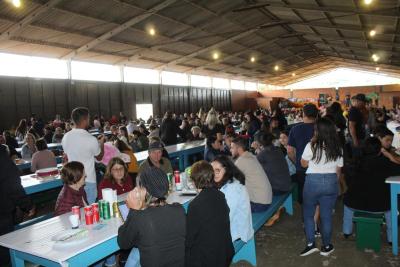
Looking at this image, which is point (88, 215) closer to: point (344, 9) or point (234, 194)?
point (234, 194)

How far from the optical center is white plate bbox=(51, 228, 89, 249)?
235cm

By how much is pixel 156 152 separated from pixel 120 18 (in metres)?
9.39

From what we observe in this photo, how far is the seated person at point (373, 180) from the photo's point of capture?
366 centimetres

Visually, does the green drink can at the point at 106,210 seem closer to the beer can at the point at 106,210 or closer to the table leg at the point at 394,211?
the beer can at the point at 106,210

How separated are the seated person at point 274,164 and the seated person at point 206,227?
213 centimetres

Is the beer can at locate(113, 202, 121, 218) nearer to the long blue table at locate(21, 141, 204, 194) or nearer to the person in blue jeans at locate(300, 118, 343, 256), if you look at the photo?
the person in blue jeans at locate(300, 118, 343, 256)

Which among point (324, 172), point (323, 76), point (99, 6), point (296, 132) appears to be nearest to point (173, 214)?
point (324, 172)

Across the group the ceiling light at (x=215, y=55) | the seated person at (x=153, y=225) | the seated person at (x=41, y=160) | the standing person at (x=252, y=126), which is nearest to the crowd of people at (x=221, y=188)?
the seated person at (x=153, y=225)

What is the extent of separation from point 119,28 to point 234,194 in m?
11.5

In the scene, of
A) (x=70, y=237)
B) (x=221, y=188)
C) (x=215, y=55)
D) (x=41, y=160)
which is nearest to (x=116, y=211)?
(x=70, y=237)

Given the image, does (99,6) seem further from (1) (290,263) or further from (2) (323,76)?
(2) (323,76)

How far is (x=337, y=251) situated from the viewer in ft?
12.5

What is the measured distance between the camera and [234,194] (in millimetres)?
2930

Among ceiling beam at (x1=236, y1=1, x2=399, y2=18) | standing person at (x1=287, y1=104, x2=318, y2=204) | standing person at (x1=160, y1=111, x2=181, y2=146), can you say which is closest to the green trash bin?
standing person at (x1=287, y1=104, x2=318, y2=204)
